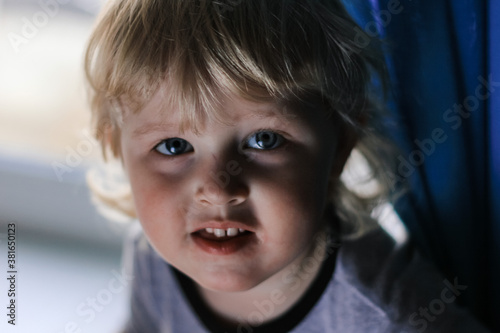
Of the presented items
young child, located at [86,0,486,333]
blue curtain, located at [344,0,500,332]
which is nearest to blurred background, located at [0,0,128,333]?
young child, located at [86,0,486,333]

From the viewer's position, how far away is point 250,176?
811 millimetres

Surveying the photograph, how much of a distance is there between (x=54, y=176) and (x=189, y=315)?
715 mm

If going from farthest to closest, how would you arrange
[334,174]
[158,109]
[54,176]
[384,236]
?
[54,176] → [384,236] → [334,174] → [158,109]

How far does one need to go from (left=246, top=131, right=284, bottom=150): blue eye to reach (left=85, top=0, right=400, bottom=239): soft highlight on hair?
0.05 meters

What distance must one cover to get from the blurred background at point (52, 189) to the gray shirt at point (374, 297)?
35 cm

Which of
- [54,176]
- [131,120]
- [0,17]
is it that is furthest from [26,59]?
[131,120]

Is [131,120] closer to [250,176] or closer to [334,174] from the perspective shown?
[250,176]

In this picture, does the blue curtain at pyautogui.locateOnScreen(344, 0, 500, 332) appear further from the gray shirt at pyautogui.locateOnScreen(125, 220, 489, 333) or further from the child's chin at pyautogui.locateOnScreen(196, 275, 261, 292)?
the child's chin at pyautogui.locateOnScreen(196, 275, 261, 292)

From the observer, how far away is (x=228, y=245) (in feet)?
2.75

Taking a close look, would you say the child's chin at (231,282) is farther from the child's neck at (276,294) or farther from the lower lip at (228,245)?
the child's neck at (276,294)

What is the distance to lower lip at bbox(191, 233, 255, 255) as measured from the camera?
33.0 inches

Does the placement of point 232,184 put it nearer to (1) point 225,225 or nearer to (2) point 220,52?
(1) point 225,225

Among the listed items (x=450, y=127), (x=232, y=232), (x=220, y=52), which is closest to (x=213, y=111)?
(x=220, y=52)

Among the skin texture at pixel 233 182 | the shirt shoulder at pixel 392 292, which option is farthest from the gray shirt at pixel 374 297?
the skin texture at pixel 233 182
